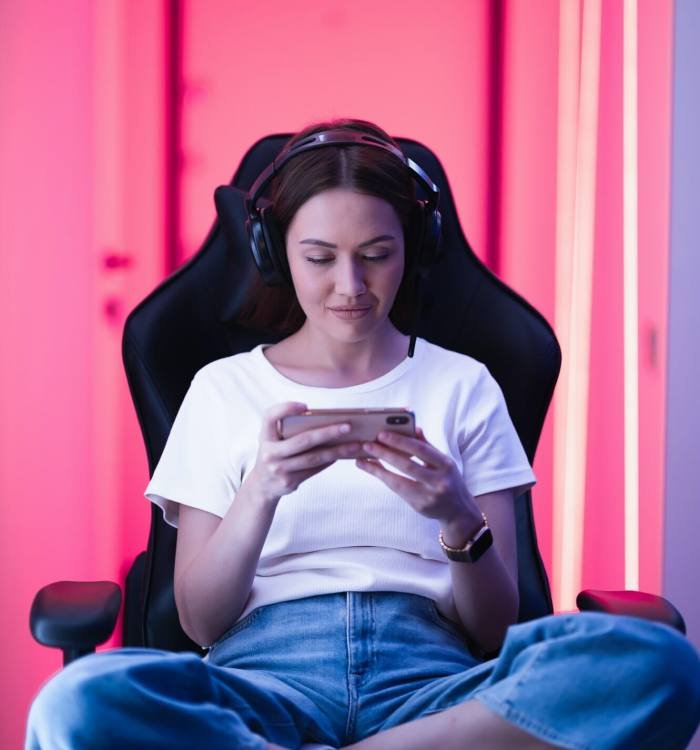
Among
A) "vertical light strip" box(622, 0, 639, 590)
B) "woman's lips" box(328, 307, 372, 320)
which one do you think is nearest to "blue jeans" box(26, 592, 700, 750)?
"woman's lips" box(328, 307, 372, 320)

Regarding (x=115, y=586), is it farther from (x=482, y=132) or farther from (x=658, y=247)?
(x=482, y=132)

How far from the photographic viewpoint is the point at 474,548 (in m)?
1.16

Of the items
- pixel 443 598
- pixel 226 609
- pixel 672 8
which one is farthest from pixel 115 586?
pixel 672 8

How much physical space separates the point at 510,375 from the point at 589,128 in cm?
82

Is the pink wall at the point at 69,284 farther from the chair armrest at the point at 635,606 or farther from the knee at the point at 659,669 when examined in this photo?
the knee at the point at 659,669

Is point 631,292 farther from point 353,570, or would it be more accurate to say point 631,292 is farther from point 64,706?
point 64,706

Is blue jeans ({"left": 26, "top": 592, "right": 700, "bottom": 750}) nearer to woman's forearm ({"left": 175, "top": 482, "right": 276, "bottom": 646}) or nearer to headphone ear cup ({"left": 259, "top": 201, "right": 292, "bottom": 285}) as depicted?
woman's forearm ({"left": 175, "top": 482, "right": 276, "bottom": 646})

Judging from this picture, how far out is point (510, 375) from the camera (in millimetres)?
1439

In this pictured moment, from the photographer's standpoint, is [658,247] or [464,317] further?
[658,247]

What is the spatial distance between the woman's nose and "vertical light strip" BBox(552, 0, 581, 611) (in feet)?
3.05

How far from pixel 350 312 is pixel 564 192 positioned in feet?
3.23

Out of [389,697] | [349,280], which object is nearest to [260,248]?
[349,280]

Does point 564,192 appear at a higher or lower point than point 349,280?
higher

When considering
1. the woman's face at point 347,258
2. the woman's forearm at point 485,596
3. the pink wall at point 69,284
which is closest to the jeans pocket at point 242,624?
the woman's forearm at point 485,596
